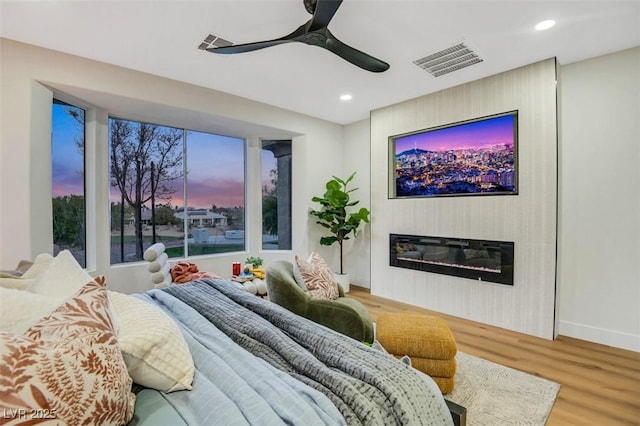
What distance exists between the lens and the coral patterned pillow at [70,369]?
0.67 m

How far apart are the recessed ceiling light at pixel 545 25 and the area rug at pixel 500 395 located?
9.42 ft

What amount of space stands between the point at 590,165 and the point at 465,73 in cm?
159

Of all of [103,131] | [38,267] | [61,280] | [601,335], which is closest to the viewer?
Answer: [61,280]

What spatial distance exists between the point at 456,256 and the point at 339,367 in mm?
2972

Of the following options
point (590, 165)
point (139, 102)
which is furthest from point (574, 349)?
point (139, 102)

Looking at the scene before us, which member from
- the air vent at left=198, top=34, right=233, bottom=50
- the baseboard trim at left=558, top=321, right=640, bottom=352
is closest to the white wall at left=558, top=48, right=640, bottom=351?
the baseboard trim at left=558, top=321, right=640, bottom=352

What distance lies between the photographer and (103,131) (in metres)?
3.64

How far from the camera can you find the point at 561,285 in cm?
313

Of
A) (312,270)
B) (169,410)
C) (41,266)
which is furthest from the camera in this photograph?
(312,270)

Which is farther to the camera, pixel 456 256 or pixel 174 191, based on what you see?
pixel 174 191

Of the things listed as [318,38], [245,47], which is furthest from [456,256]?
[245,47]

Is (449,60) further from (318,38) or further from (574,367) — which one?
(574,367)

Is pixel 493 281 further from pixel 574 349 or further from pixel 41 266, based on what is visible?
pixel 41 266

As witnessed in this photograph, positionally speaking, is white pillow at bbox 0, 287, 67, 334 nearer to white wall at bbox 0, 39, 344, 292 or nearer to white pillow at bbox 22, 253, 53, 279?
white pillow at bbox 22, 253, 53, 279
